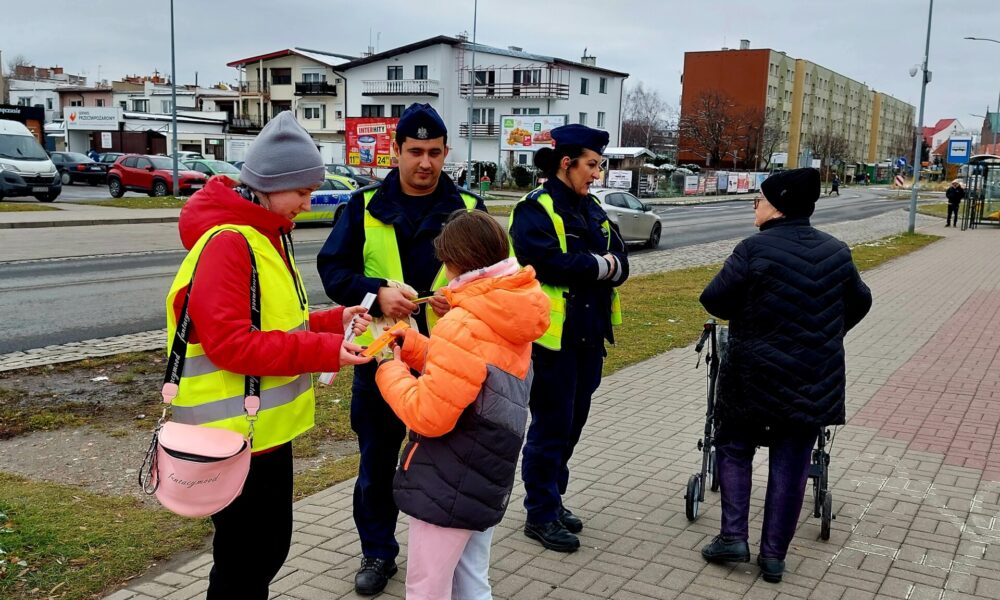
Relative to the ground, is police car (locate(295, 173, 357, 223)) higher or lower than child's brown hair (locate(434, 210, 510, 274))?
lower

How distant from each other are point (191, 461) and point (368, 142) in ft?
125

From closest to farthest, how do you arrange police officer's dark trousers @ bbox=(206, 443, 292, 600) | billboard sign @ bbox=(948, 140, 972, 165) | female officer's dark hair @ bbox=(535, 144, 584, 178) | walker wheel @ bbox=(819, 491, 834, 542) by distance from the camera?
1. police officer's dark trousers @ bbox=(206, 443, 292, 600)
2. female officer's dark hair @ bbox=(535, 144, 584, 178)
3. walker wheel @ bbox=(819, 491, 834, 542)
4. billboard sign @ bbox=(948, 140, 972, 165)

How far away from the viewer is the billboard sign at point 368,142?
128 feet

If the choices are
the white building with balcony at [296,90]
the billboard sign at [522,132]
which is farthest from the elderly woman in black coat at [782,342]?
the white building with balcony at [296,90]

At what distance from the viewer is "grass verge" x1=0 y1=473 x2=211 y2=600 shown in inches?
144

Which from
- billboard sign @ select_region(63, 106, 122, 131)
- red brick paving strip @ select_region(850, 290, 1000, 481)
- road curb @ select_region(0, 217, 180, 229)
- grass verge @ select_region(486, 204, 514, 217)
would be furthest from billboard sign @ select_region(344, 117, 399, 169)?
red brick paving strip @ select_region(850, 290, 1000, 481)

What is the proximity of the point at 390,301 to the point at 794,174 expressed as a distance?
1984 millimetres

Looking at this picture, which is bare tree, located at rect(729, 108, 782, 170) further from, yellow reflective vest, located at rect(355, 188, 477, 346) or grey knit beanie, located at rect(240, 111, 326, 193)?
grey knit beanie, located at rect(240, 111, 326, 193)

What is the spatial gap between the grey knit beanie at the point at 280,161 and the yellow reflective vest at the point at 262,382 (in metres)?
0.18

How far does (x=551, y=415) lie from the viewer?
422cm

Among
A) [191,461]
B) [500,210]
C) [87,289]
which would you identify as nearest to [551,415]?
[191,461]

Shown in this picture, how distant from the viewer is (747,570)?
4117mm

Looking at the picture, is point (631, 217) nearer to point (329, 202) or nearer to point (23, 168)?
point (329, 202)

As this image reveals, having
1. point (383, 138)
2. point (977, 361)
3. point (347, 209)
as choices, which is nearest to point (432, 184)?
point (347, 209)
